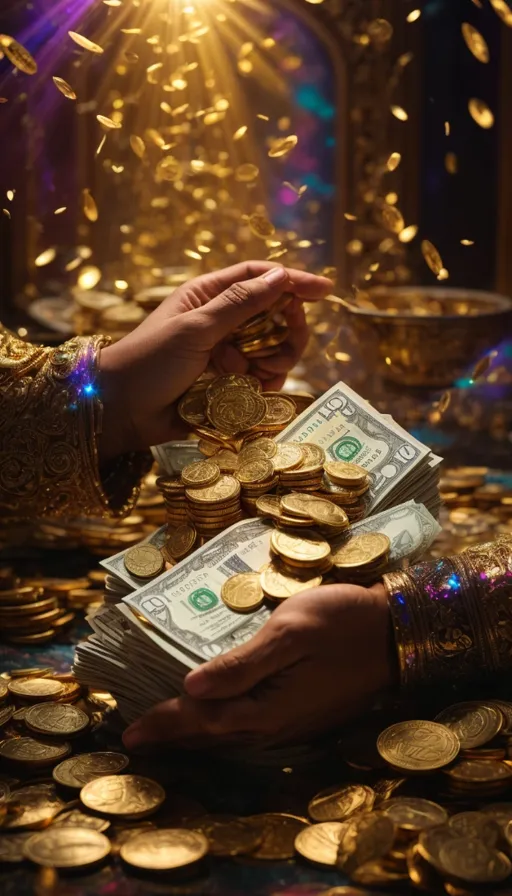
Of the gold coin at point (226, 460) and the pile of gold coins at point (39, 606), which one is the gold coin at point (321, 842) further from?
the pile of gold coins at point (39, 606)

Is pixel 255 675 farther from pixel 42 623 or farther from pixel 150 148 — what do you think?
pixel 150 148

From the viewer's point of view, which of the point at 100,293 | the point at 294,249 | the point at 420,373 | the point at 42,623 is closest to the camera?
the point at 42,623

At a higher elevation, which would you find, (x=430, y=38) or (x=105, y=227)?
(x=430, y=38)

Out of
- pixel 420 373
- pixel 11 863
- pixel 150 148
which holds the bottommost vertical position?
pixel 420 373

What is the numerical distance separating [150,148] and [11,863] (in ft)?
9.58

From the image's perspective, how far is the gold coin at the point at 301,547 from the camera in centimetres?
177

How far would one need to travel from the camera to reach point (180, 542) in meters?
1.96

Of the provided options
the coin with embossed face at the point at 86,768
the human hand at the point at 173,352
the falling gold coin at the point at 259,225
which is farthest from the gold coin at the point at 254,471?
the falling gold coin at the point at 259,225

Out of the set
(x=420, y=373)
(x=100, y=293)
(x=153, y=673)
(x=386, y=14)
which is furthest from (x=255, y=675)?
(x=386, y=14)

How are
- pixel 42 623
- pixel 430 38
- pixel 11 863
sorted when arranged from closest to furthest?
pixel 11 863
pixel 42 623
pixel 430 38

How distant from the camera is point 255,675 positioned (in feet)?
5.24

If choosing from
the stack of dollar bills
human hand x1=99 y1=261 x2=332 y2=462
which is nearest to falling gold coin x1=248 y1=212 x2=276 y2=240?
human hand x1=99 y1=261 x2=332 y2=462

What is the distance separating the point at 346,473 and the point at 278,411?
12.2 inches

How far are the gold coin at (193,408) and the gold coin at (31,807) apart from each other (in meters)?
0.81
